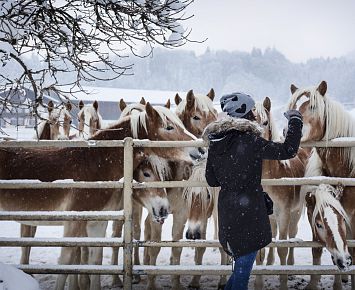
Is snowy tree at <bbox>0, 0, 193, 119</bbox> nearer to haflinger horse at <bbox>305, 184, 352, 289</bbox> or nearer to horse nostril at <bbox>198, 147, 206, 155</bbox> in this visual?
horse nostril at <bbox>198, 147, 206, 155</bbox>

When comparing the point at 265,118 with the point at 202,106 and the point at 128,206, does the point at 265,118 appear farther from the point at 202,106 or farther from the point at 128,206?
the point at 128,206

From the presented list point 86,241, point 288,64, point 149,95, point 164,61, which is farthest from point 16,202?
point 288,64

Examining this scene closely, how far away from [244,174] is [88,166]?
2.28m

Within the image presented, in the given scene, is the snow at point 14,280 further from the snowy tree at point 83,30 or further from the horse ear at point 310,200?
the horse ear at point 310,200

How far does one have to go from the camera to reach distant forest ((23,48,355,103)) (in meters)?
75.6

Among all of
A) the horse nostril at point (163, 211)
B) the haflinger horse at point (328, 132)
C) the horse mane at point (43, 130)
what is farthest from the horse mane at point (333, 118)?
the horse mane at point (43, 130)

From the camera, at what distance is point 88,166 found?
4461 millimetres

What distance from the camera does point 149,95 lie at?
4638cm

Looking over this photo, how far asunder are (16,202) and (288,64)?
3502 inches

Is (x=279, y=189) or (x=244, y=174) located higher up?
(x=244, y=174)

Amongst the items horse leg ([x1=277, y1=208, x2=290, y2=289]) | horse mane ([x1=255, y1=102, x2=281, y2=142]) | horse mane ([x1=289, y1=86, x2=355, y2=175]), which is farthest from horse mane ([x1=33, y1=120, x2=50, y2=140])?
horse mane ([x1=289, y1=86, x2=355, y2=175])

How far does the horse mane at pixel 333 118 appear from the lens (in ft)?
14.1

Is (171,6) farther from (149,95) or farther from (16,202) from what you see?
(149,95)

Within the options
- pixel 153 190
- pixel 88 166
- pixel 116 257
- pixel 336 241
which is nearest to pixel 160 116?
pixel 153 190
